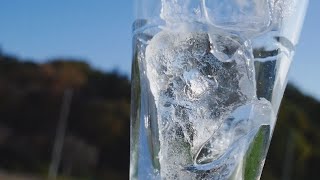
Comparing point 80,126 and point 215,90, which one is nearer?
point 215,90

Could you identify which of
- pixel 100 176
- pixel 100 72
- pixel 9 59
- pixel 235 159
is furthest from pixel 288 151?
pixel 235 159

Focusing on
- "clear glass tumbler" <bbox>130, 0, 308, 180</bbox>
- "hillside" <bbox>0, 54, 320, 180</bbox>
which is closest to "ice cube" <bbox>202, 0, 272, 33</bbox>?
"clear glass tumbler" <bbox>130, 0, 308, 180</bbox>

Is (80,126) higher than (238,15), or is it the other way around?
(238,15)

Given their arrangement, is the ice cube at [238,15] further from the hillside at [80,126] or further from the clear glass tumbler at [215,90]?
the hillside at [80,126]

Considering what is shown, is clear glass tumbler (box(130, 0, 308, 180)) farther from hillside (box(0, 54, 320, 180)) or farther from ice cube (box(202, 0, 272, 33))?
hillside (box(0, 54, 320, 180))

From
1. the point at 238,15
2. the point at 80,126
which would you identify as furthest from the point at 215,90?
the point at 80,126

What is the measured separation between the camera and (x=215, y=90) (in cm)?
69

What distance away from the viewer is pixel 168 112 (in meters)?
0.70

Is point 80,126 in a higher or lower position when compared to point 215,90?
lower

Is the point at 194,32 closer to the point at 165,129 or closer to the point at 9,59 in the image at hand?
the point at 165,129

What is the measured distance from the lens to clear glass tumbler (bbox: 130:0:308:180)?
69 cm

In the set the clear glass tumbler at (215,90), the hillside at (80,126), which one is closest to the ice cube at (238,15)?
the clear glass tumbler at (215,90)

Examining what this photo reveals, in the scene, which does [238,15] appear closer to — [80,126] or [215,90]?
[215,90]

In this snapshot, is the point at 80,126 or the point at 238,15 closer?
the point at 238,15
